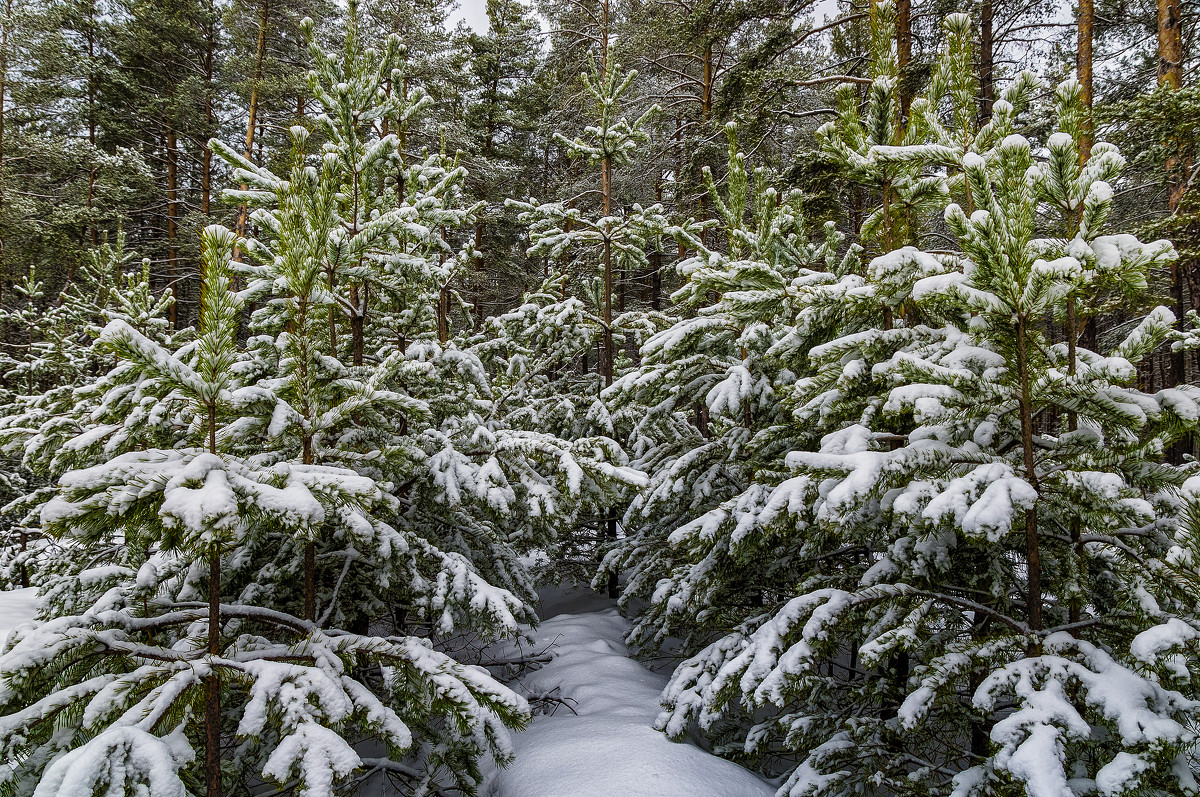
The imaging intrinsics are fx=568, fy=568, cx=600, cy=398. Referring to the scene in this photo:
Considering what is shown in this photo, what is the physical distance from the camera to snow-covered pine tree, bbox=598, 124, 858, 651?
3184 mm

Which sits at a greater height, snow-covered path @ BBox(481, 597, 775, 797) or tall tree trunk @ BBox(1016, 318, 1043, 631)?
tall tree trunk @ BBox(1016, 318, 1043, 631)

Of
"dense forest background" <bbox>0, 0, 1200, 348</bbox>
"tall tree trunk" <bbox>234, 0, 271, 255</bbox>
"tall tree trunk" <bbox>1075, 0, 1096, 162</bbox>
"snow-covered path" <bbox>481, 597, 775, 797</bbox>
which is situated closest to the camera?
"snow-covered path" <bbox>481, 597, 775, 797</bbox>

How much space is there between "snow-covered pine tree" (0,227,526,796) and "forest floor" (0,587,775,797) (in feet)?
2.07

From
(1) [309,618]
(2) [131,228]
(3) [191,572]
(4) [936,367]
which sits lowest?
(1) [309,618]

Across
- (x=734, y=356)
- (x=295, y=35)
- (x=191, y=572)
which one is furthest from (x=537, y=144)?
(x=191, y=572)

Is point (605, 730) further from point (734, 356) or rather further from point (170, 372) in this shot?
point (734, 356)

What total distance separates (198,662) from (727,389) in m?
3.03

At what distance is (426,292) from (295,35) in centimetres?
1630

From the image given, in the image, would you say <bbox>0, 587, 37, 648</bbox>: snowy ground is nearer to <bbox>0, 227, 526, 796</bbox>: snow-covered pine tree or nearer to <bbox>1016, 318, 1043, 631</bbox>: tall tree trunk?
<bbox>0, 227, 526, 796</bbox>: snow-covered pine tree

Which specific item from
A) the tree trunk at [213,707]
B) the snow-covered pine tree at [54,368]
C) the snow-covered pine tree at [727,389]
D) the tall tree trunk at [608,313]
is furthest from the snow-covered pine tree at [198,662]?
the tall tree trunk at [608,313]

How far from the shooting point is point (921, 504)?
1.95 m

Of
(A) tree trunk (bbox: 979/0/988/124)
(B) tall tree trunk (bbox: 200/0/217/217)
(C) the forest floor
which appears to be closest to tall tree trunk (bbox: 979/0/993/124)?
(A) tree trunk (bbox: 979/0/988/124)

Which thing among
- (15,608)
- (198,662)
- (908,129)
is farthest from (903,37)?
(15,608)

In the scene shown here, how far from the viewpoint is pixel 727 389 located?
377cm
